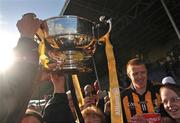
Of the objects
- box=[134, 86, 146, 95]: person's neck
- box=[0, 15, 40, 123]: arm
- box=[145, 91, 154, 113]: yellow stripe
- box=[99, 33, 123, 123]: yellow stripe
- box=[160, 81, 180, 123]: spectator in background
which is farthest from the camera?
box=[134, 86, 146, 95]: person's neck

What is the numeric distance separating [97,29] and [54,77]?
0.49 meters

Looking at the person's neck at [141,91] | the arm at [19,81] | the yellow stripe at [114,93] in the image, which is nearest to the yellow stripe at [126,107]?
the person's neck at [141,91]

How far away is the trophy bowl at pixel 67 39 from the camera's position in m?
1.42

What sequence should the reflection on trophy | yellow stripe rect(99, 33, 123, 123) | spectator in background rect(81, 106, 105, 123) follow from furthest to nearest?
spectator in background rect(81, 106, 105, 123)
yellow stripe rect(99, 33, 123, 123)
the reflection on trophy

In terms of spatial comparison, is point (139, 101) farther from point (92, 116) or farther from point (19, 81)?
point (19, 81)

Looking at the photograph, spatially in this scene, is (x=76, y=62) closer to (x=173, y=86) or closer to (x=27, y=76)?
(x=27, y=76)

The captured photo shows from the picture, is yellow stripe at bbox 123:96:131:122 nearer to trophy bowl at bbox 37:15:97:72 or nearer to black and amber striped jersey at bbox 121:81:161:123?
black and amber striped jersey at bbox 121:81:161:123

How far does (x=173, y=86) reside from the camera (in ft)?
8.43

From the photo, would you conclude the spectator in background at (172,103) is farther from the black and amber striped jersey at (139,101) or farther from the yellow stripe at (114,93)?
the yellow stripe at (114,93)

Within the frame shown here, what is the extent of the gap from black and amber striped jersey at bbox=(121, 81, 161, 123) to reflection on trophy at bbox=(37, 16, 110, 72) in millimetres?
1685

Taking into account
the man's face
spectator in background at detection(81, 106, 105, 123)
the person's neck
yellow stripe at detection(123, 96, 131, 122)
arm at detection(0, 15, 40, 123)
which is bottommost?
arm at detection(0, 15, 40, 123)

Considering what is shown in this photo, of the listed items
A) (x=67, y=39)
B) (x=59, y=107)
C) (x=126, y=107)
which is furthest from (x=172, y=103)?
(x=67, y=39)

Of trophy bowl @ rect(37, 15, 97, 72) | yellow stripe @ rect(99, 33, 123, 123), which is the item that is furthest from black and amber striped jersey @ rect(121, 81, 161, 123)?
trophy bowl @ rect(37, 15, 97, 72)

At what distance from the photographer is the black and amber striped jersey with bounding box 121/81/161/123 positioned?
3.07 metres
